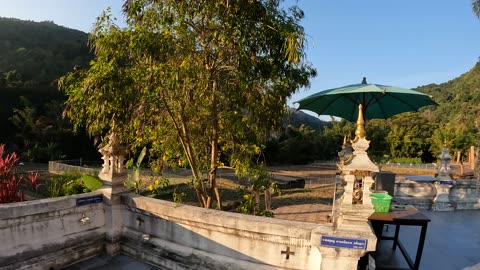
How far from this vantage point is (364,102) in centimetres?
651

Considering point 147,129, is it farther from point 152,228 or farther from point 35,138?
point 35,138

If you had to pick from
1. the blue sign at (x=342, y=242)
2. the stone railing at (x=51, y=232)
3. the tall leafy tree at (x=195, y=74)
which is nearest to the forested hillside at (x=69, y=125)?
the tall leafy tree at (x=195, y=74)

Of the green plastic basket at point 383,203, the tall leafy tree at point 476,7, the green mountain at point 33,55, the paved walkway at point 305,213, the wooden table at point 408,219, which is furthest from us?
the green mountain at point 33,55

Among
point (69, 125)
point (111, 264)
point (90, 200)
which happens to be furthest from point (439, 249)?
point (69, 125)

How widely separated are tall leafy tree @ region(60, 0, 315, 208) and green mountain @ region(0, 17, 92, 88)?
53.7m

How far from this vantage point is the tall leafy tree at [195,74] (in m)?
4.61

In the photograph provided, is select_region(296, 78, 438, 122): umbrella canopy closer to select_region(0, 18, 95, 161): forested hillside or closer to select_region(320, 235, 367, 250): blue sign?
select_region(320, 235, 367, 250): blue sign

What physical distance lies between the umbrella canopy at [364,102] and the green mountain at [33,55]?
179ft

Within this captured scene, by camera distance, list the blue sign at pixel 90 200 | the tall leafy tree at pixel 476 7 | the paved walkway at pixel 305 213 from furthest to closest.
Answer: the tall leafy tree at pixel 476 7, the paved walkway at pixel 305 213, the blue sign at pixel 90 200

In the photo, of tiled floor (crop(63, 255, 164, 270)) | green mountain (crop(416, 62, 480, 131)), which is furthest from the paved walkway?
green mountain (crop(416, 62, 480, 131))

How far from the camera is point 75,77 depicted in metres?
5.11

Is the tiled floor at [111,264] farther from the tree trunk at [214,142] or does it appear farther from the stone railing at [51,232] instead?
the tree trunk at [214,142]

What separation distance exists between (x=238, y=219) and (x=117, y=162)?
8.43ft

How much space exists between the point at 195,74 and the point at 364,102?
3785 millimetres
